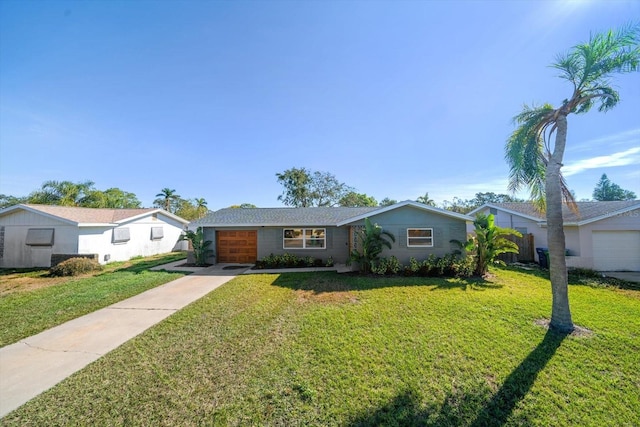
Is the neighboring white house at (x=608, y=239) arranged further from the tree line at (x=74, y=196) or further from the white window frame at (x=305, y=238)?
the tree line at (x=74, y=196)

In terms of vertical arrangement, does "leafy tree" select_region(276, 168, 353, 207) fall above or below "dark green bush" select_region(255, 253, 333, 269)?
above

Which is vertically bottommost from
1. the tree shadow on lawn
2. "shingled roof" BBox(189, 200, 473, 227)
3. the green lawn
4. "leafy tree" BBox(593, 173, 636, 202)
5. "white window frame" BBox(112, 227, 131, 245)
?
the tree shadow on lawn

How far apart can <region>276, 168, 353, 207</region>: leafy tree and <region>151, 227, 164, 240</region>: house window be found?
19.0 meters

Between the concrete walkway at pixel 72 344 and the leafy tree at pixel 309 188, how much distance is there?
28.7m

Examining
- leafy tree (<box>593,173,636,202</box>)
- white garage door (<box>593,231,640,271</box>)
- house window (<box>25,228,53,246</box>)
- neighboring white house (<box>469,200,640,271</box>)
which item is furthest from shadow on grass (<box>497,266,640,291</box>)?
leafy tree (<box>593,173,636,202</box>)

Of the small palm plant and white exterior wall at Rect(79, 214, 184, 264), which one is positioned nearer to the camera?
the small palm plant

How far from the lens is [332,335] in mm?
5320

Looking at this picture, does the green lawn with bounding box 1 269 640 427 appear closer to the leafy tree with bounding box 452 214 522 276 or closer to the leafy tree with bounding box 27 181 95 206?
the leafy tree with bounding box 452 214 522 276

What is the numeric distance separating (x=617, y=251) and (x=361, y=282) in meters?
13.3

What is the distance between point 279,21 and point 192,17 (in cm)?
338

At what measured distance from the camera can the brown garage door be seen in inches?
587

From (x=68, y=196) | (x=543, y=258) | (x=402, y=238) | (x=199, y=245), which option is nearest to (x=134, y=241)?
(x=199, y=245)

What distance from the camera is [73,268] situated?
11844 mm

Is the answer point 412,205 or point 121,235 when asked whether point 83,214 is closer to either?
point 121,235
